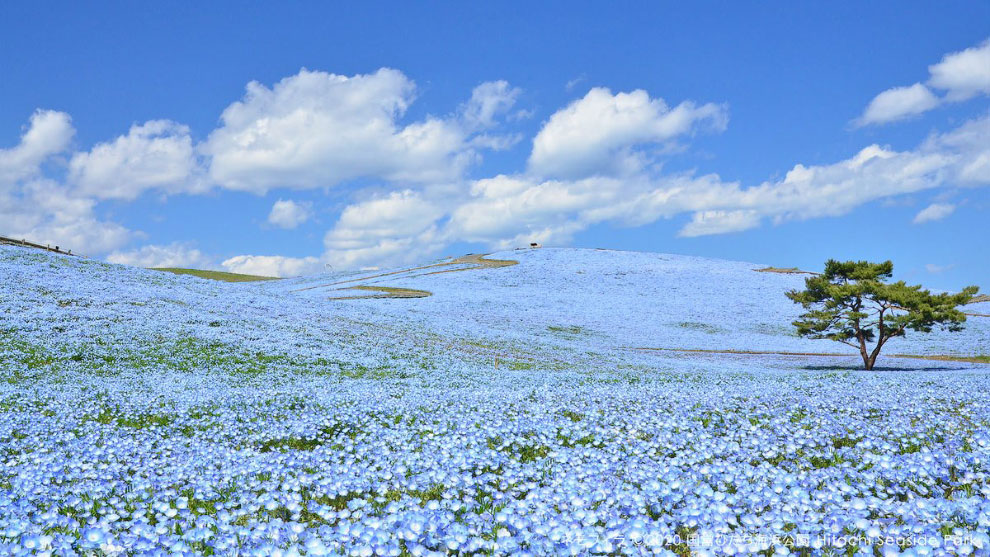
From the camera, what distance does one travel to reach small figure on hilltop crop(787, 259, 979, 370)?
115 ft

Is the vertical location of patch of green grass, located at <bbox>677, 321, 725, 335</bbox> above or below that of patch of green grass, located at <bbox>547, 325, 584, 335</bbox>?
above

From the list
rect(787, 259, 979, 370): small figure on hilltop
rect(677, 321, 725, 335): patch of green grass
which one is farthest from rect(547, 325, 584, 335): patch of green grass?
rect(787, 259, 979, 370): small figure on hilltop

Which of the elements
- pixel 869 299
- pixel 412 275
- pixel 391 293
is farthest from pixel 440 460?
pixel 412 275

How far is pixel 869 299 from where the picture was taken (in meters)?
37.9

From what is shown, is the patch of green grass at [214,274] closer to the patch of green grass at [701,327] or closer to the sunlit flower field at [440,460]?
the patch of green grass at [701,327]

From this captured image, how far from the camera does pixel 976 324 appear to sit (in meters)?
54.3

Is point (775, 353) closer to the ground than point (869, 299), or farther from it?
closer to the ground

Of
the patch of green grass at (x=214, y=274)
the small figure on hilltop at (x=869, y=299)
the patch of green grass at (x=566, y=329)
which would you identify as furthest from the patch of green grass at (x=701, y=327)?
the patch of green grass at (x=214, y=274)

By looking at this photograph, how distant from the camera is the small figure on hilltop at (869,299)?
35156 millimetres

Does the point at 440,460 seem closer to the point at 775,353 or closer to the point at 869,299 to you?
the point at 869,299

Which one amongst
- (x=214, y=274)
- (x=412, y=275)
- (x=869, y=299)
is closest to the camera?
(x=869, y=299)

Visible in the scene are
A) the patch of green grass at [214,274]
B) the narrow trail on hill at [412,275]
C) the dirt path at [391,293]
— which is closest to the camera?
the dirt path at [391,293]

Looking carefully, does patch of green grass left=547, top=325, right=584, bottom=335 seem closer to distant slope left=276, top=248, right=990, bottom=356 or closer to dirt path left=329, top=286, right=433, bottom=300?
distant slope left=276, top=248, right=990, bottom=356

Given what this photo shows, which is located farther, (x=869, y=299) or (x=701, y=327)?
(x=701, y=327)
